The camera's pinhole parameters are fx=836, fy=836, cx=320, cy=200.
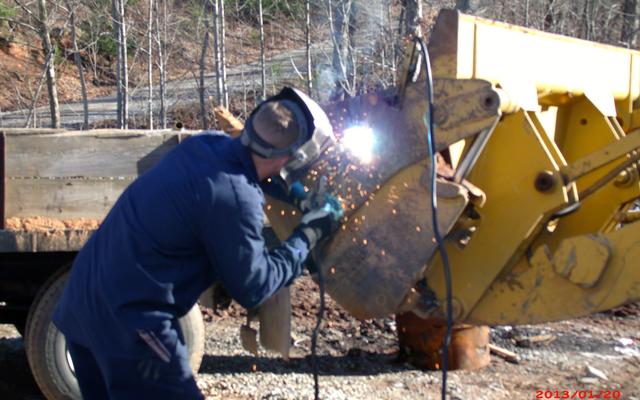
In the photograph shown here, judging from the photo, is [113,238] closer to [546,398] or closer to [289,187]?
[289,187]

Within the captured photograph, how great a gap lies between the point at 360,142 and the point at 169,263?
1177 millimetres

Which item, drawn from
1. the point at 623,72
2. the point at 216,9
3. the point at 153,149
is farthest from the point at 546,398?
the point at 216,9

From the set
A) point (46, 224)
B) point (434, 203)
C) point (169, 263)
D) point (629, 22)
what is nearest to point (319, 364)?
point (46, 224)

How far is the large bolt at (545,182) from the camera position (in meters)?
3.59

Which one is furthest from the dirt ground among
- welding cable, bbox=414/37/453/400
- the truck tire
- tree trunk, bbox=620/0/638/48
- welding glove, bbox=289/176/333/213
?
tree trunk, bbox=620/0/638/48

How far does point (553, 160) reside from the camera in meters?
3.63

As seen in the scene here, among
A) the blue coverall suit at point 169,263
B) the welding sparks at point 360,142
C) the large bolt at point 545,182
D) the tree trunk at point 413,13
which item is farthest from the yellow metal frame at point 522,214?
the tree trunk at point 413,13

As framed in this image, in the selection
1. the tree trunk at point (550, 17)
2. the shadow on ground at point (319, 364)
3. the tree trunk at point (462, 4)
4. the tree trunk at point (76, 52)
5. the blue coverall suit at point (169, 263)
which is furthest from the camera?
the tree trunk at point (550, 17)

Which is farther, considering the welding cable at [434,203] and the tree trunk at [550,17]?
the tree trunk at [550,17]

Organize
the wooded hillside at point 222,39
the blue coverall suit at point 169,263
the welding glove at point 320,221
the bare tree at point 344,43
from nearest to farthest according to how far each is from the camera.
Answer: the blue coverall suit at point 169,263 < the welding glove at point 320,221 < the bare tree at point 344,43 < the wooded hillside at point 222,39

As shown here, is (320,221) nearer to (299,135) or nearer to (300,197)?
(300,197)
